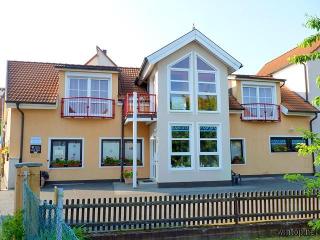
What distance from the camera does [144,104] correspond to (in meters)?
17.7

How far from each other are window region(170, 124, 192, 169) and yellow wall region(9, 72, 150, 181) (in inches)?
106

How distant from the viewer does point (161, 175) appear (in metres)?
16.1

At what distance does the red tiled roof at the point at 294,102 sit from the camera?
69.2 feet

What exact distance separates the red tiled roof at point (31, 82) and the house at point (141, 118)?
2.0 inches

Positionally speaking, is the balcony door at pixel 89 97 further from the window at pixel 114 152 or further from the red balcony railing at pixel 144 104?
the window at pixel 114 152

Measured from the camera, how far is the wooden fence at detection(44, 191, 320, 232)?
8141mm

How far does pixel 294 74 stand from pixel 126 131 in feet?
43.2

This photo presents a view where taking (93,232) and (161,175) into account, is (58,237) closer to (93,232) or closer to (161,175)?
(93,232)

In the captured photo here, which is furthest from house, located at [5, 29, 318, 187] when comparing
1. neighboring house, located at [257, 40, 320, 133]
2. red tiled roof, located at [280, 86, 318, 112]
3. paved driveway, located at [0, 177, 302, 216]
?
neighboring house, located at [257, 40, 320, 133]

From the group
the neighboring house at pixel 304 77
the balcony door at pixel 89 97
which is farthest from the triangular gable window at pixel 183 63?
the neighboring house at pixel 304 77

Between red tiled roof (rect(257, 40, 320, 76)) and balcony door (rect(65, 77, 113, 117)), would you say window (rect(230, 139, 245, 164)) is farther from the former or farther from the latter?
red tiled roof (rect(257, 40, 320, 76))

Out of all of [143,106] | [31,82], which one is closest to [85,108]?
[143,106]

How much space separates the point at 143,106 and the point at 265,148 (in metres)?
8.47

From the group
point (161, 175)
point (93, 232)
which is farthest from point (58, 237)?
point (161, 175)
